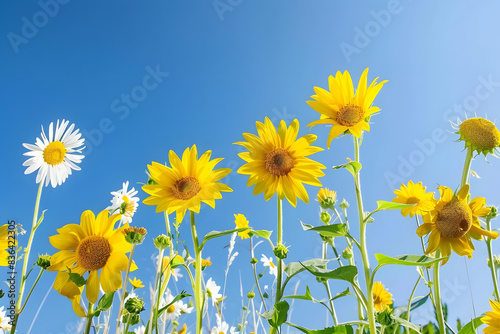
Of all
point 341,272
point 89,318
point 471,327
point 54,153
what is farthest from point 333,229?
point 54,153

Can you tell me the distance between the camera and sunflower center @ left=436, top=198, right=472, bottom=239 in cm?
153

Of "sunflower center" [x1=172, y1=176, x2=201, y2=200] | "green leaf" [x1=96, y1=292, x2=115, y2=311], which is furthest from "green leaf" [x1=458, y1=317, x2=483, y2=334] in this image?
"green leaf" [x1=96, y1=292, x2=115, y2=311]

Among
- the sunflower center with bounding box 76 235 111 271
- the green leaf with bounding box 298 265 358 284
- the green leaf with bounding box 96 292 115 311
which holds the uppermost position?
the sunflower center with bounding box 76 235 111 271

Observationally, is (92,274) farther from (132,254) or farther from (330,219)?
(330,219)

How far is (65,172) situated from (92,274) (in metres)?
1.32

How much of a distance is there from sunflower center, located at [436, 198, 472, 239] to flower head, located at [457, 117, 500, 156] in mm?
288

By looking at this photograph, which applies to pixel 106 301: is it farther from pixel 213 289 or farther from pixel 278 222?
pixel 213 289

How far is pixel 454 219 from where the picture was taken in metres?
1.53

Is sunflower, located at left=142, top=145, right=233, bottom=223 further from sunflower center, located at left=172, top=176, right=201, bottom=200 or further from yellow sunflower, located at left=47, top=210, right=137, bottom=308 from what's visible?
yellow sunflower, located at left=47, top=210, right=137, bottom=308

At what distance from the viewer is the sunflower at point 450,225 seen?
5.02ft

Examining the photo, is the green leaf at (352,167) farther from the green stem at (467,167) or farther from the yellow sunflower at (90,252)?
the yellow sunflower at (90,252)

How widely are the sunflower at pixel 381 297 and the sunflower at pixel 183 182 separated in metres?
1.34

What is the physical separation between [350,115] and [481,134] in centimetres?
55

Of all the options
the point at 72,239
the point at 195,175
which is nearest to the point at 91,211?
the point at 72,239
